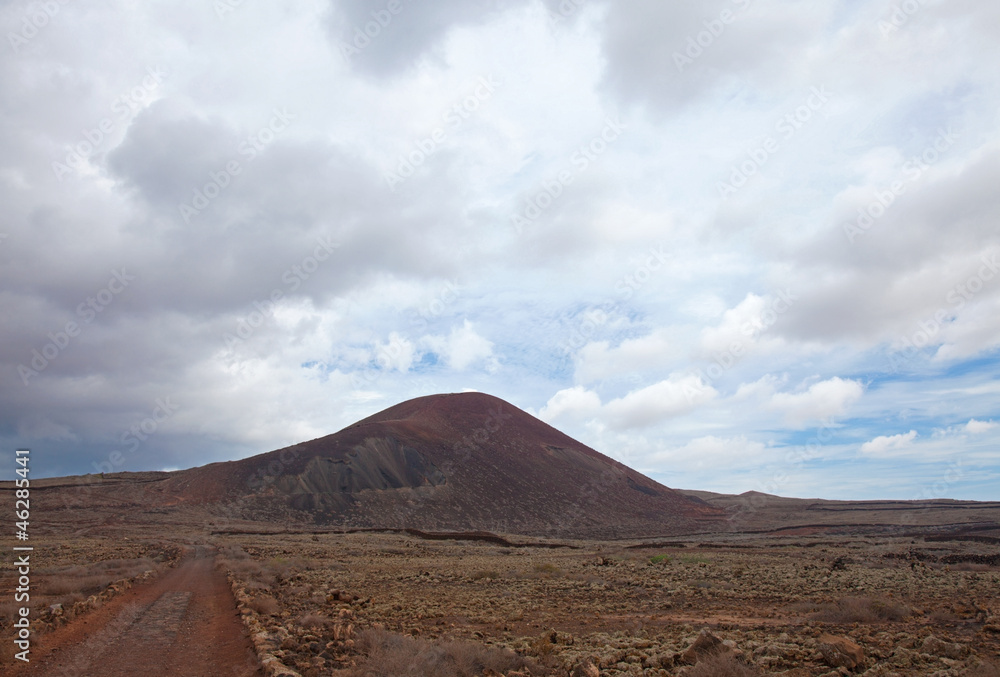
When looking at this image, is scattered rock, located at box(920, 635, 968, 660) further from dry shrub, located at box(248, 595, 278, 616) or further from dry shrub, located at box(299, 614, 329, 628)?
dry shrub, located at box(248, 595, 278, 616)

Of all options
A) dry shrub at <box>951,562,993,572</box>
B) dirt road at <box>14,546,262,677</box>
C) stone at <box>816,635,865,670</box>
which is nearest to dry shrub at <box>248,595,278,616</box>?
dirt road at <box>14,546,262,677</box>

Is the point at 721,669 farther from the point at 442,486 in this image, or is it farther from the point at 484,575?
the point at 442,486

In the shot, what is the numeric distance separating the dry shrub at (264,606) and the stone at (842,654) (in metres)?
10.5

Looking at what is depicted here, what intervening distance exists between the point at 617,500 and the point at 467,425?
28951 mm

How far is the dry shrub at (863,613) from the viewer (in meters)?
12.6

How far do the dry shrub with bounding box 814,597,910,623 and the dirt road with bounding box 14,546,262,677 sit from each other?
11490 millimetres

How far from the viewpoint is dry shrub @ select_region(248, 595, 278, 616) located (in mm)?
13214

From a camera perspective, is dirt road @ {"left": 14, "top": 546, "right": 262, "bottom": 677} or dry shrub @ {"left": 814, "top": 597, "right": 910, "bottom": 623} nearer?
dirt road @ {"left": 14, "top": 546, "right": 262, "bottom": 677}

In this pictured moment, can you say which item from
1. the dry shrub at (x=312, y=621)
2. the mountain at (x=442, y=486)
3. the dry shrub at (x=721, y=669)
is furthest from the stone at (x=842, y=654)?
the mountain at (x=442, y=486)

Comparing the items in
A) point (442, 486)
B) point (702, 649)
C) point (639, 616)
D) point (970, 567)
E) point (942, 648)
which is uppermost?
point (442, 486)

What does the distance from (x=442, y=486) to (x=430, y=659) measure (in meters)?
77.6

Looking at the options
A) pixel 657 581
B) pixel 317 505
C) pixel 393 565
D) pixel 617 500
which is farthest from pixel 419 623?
pixel 617 500

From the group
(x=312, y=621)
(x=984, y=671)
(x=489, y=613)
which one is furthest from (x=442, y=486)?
(x=984, y=671)

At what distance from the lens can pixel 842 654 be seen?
343 inches
